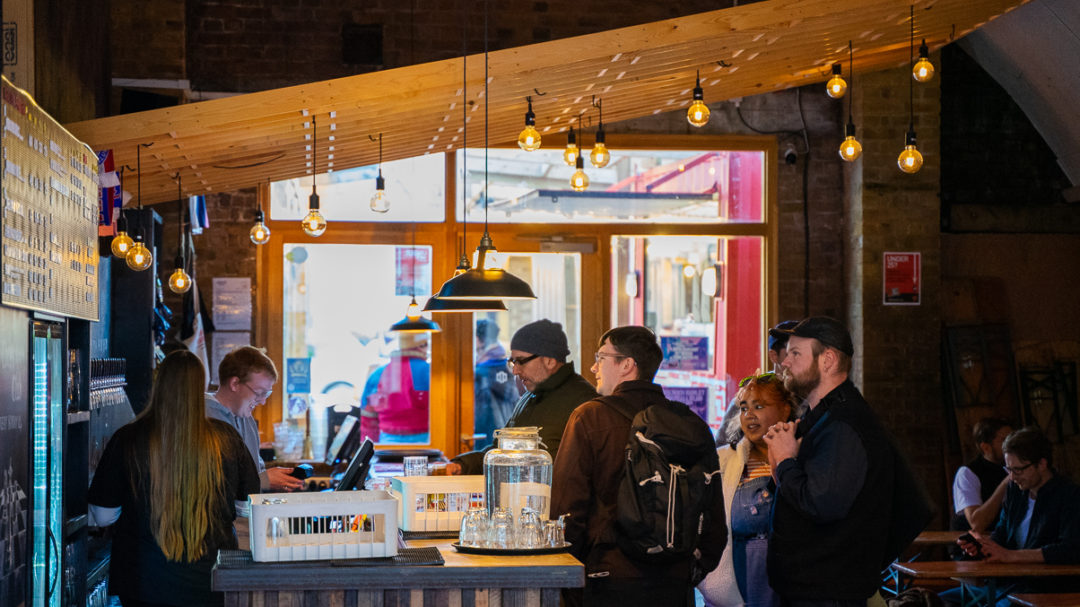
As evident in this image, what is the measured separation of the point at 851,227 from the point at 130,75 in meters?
5.64

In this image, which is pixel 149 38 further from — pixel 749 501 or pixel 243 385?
pixel 749 501

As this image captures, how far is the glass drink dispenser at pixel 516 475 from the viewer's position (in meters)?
Answer: 3.79

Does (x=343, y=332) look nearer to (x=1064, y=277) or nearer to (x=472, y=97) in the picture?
(x=472, y=97)

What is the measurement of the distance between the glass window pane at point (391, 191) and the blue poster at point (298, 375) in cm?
113

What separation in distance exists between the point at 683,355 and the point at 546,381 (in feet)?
15.2

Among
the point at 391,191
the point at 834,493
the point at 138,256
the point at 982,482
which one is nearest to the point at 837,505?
the point at 834,493

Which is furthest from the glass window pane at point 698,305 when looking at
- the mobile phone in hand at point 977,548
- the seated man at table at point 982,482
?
the mobile phone in hand at point 977,548

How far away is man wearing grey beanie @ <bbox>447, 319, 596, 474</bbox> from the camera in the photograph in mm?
4906

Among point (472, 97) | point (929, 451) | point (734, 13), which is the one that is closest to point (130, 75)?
point (472, 97)

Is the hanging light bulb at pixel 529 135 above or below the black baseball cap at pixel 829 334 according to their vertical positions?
above

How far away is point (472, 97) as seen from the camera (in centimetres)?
593

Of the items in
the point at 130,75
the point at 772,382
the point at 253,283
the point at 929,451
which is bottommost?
the point at 929,451

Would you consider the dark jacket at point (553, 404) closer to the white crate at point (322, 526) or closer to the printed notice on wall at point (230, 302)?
the white crate at point (322, 526)

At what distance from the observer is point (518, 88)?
5863 mm
